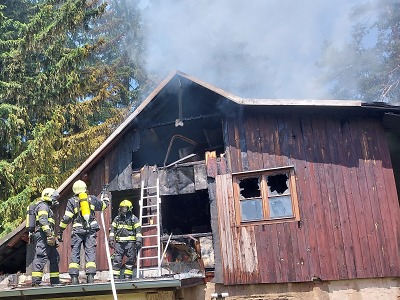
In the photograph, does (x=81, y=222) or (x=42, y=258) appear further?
(x=81, y=222)

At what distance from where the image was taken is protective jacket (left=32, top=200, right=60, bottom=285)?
9.02 m

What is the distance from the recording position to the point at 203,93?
11.8m

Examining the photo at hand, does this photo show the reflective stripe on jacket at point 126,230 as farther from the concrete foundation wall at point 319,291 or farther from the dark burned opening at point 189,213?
the dark burned opening at point 189,213

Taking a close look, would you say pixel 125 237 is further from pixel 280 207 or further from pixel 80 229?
pixel 280 207

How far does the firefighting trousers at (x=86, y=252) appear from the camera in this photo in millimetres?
8844

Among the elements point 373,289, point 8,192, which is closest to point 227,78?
point 8,192

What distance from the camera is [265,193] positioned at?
10.4 meters

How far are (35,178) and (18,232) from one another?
189 inches

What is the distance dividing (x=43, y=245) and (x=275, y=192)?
17.2 feet

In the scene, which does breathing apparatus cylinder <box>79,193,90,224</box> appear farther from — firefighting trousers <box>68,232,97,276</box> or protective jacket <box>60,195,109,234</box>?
firefighting trousers <box>68,232,97,276</box>

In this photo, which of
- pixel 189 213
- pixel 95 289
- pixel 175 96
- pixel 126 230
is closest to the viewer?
pixel 95 289

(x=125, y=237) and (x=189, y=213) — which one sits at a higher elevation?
(x=189, y=213)

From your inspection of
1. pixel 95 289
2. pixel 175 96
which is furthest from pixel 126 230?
pixel 175 96

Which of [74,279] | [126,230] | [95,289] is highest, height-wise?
[126,230]
